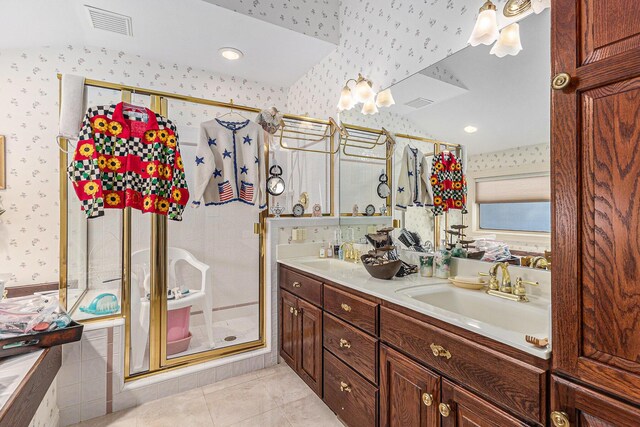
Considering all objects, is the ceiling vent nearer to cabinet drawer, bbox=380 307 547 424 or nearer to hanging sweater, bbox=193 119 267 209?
hanging sweater, bbox=193 119 267 209

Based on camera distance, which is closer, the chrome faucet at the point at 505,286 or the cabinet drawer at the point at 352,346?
the chrome faucet at the point at 505,286

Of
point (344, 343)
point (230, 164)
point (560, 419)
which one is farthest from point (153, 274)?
point (560, 419)

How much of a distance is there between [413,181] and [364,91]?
0.82 metres

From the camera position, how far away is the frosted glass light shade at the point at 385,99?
221 centimetres

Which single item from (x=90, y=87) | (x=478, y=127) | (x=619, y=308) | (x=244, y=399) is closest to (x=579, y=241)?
(x=619, y=308)

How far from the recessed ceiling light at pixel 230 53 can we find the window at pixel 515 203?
7.71ft

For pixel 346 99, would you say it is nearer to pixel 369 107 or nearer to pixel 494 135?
pixel 369 107

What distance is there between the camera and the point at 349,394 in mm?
1640

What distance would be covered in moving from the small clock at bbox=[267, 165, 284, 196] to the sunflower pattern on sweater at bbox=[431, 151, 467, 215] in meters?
1.19

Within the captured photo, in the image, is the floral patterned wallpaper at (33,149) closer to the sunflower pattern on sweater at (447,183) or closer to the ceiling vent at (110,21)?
the ceiling vent at (110,21)

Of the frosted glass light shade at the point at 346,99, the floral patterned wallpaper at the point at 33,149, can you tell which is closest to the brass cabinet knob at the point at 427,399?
the frosted glass light shade at the point at 346,99

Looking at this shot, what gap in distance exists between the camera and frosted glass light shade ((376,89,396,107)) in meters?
2.21

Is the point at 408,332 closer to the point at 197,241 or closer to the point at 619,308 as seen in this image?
the point at 619,308

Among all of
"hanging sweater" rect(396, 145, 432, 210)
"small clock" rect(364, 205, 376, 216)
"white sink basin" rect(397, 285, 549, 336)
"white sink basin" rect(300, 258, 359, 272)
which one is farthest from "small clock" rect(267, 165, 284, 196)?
"white sink basin" rect(397, 285, 549, 336)
